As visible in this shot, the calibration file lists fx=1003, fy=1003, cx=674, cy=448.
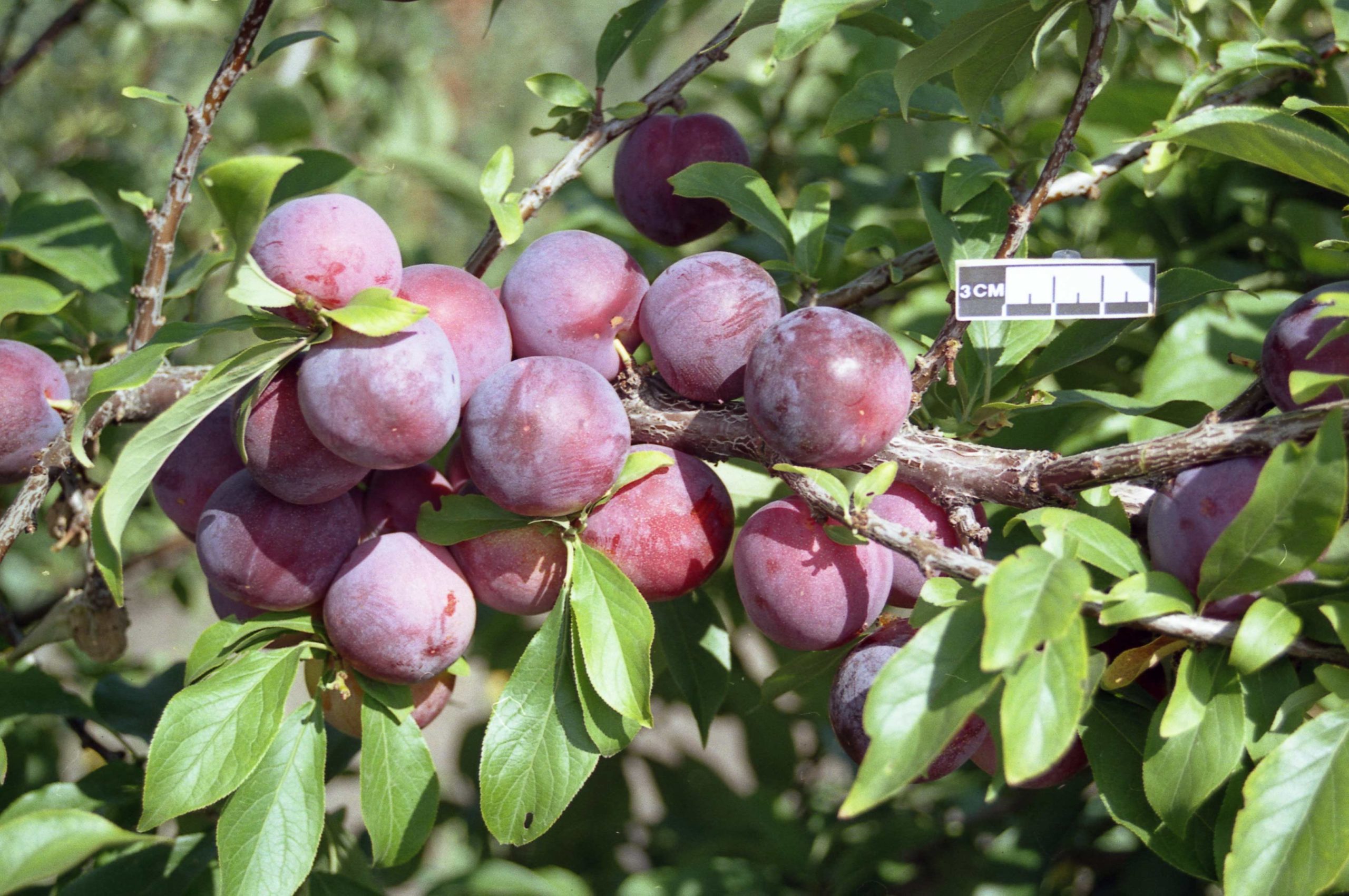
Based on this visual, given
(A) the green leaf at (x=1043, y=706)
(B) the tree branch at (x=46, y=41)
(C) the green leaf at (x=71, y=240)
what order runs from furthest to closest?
(B) the tree branch at (x=46, y=41) → (C) the green leaf at (x=71, y=240) → (A) the green leaf at (x=1043, y=706)

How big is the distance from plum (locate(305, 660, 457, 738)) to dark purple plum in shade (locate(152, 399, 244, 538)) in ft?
0.61

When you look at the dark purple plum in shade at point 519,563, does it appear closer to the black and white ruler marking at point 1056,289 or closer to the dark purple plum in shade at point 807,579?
the dark purple plum in shade at point 807,579

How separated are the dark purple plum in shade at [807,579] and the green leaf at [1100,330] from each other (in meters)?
0.27

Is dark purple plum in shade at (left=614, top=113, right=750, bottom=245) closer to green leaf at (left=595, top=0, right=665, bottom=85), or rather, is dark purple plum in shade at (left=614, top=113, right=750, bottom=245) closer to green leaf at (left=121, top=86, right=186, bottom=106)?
green leaf at (left=595, top=0, right=665, bottom=85)

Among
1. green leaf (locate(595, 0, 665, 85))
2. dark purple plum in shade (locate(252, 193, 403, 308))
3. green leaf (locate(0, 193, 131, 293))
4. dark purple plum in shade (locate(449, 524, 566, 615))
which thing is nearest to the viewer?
dark purple plum in shade (locate(252, 193, 403, 308))

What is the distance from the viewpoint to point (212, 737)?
812mm

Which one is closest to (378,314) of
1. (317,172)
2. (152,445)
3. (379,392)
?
(379,392)

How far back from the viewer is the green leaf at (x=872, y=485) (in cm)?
71

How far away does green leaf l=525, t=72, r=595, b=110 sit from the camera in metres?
1.00

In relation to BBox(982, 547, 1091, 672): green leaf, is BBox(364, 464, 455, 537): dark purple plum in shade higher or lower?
lower

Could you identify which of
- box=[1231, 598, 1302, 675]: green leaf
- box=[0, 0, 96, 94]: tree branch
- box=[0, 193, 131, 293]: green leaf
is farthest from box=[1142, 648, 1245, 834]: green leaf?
box=[0, 0, 96, 94]: tree branch

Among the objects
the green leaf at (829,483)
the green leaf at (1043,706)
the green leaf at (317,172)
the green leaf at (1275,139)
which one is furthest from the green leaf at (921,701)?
the green leaf at (317,172)

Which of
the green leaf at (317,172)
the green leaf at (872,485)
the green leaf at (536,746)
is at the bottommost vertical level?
the green leaf at (536,746)

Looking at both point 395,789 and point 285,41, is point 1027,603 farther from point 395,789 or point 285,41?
point 285,41
